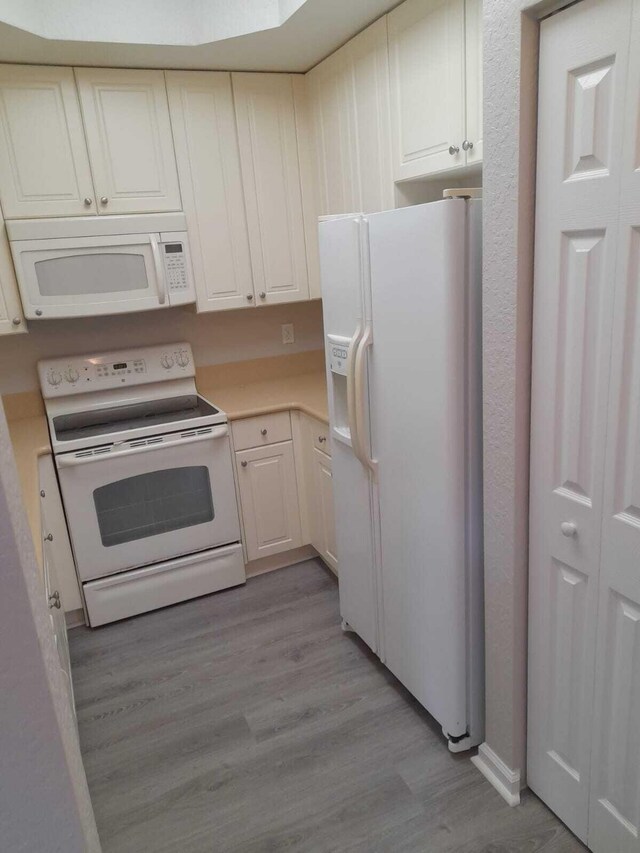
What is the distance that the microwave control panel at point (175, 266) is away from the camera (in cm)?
273

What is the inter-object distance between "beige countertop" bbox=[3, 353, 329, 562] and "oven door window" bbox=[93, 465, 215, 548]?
33cm

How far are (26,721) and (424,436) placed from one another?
4.28 feet

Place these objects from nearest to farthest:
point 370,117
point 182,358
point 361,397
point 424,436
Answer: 1. point 424,436
2. point 361,397
3. point 370,117
4. point 182,358

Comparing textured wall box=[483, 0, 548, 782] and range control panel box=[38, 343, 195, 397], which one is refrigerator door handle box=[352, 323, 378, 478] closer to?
textured wall box=[483, 0, 548, 782]

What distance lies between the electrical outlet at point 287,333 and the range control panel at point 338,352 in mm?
1288

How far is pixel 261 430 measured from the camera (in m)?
2.89

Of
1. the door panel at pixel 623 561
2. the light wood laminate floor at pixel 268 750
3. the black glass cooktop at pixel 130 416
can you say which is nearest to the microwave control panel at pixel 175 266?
the black glass cooktop at pixel 130 416

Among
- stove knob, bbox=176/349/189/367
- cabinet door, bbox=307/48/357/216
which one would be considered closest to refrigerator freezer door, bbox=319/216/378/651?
cabinet door, bbox=307/48/357/216

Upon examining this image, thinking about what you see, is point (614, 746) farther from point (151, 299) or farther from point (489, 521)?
point (151, 299)

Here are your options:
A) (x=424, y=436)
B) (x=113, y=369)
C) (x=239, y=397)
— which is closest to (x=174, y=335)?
(x=113, y=369)

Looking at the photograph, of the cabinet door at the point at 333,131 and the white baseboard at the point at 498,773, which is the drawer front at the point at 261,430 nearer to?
the cabinet door at the point at 333,131

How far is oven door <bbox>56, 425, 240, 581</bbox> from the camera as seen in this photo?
257 cm

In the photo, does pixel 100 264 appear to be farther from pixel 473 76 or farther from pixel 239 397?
pixel 473 76

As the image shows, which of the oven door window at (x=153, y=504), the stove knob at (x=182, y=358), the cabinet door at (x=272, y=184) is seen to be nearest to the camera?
the oven door window at (x=153, y=504)
